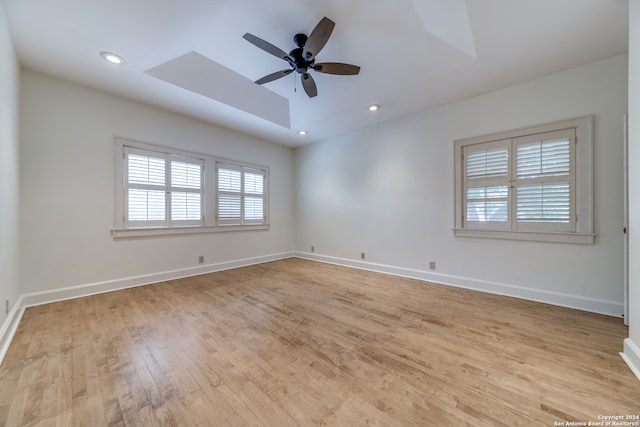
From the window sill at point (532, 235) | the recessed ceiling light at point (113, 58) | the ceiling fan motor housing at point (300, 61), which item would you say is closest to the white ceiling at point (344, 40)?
the recessed ceiling light at point (113, 58)

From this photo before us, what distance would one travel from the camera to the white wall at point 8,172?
6.45ft

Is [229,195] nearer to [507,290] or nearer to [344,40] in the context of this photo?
[344,40]

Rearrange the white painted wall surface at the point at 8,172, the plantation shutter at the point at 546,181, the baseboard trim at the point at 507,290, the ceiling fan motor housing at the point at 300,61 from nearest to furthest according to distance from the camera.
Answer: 1. the white painted wall surface at the point at 8,172
2. the ceiling fan motor housing at the point at 300,61
3. the baseboard trim at the point at 507,290
4. the plantation shutter at the point at 546,181

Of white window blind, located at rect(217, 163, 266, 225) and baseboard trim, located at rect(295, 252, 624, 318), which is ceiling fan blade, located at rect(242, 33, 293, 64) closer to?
white window blind, located at rect(217, 163, 266, 225)

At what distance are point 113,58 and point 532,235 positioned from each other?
533cm

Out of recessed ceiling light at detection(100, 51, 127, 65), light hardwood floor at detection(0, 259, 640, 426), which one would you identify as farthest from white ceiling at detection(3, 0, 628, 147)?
light hardwood floor at detection(0, 259, 640, 426)

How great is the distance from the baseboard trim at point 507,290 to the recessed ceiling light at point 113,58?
4.44m

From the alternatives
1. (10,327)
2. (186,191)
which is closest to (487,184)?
(186,191)

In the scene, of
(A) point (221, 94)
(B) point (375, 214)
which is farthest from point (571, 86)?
(A) point (221, 94)

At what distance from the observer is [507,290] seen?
312 cm

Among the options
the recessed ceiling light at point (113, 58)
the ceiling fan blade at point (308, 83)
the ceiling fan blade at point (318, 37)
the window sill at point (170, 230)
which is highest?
the recessed ceiling light at point (113, 58)

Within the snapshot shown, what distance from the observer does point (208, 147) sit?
4355 millimetres

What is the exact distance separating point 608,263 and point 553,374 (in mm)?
1922

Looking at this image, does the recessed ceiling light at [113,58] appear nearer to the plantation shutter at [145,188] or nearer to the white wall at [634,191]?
the plantation shutter at [145,188]
